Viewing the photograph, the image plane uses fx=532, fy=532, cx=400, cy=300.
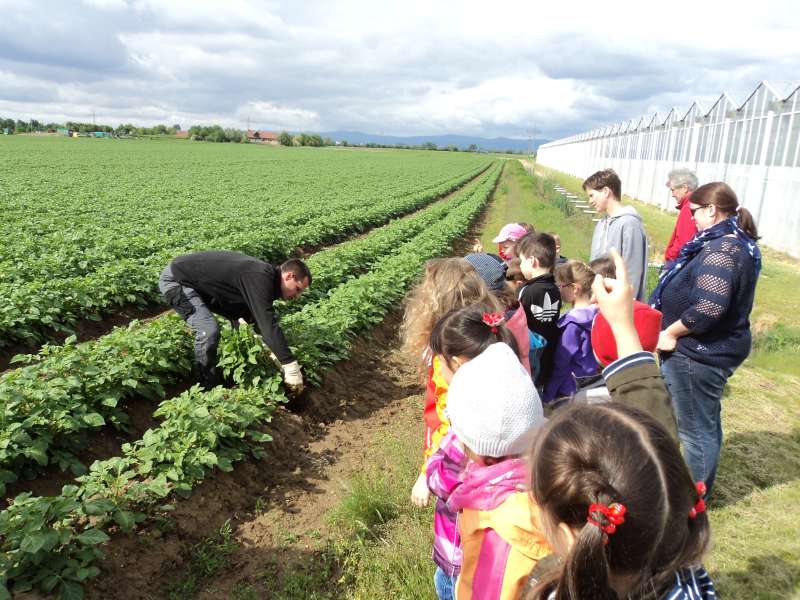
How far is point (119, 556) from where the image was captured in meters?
3.08

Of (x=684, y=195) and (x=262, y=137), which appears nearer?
(x=684, y=195)

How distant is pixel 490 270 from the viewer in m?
4.13

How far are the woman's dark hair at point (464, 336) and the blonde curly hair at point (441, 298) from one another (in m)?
0.56

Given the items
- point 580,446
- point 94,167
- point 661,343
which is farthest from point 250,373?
point 94,167

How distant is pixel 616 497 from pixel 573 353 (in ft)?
8.46

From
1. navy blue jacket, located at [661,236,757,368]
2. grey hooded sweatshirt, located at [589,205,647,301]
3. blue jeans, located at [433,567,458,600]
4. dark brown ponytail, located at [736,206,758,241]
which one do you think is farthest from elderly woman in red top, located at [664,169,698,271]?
blue jeans, located at [433,567,458,600]

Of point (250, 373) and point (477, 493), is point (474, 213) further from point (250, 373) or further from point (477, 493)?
point (477, 493)

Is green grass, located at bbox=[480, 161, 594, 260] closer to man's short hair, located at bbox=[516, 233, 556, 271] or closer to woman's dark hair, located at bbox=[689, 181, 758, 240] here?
man's short hair, located at bbox=[516, 233, 556, 271]

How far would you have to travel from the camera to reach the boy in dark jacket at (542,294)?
377cm

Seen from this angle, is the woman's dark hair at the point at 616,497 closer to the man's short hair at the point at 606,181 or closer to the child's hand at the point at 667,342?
the child's hand at the point at 667,342

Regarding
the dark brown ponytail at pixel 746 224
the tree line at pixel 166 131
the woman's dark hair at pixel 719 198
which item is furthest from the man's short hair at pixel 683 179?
the tree line at pixel 166 131

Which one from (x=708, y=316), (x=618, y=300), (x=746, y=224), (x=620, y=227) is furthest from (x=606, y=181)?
(x=618, y=300)

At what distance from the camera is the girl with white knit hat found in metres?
1.46

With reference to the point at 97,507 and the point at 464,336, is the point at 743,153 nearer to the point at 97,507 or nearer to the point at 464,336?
the point at 464,336
